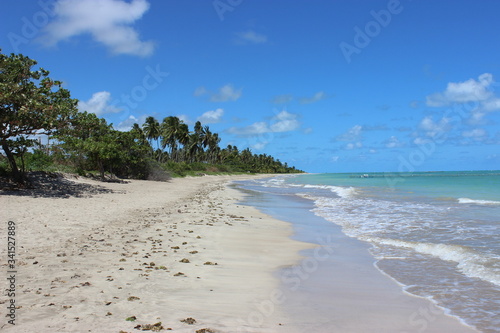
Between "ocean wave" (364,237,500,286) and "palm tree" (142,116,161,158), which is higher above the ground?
"palm tree" (142,116,161,158)

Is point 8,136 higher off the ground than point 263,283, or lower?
higher

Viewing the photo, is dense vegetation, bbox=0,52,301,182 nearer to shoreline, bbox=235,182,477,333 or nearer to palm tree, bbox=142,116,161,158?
shoreline, bbox=235,182,477,333

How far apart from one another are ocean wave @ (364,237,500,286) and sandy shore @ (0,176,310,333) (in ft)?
10.0

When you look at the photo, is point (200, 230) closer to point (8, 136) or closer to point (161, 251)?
point (161, 251)

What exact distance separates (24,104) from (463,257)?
62.9 feet

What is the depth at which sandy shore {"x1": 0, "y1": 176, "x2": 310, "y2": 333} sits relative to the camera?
428 centimetres

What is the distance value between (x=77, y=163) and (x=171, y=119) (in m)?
50.0

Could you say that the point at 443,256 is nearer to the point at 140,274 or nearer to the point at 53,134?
the point at 140,274

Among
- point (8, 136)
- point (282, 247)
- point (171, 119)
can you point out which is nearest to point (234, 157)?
point (171, 119)

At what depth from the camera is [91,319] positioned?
13.6ft

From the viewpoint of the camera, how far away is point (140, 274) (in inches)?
239

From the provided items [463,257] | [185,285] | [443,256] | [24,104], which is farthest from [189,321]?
[24,104]

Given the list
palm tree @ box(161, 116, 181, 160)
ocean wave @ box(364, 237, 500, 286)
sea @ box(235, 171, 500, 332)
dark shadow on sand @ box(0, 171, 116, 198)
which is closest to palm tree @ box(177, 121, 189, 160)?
palm tree @ box(161, 116, 181, 160)

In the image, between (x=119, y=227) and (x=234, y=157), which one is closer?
(x=119, y=227)
